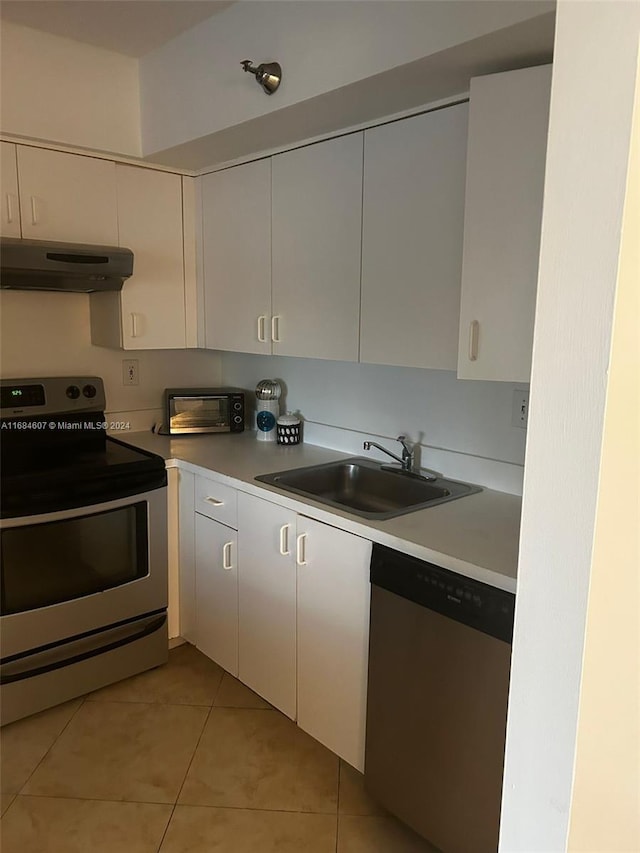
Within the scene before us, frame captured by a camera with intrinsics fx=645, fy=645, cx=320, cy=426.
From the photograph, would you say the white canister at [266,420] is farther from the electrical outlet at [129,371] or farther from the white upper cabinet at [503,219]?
the white upper cabinet at [503,219]

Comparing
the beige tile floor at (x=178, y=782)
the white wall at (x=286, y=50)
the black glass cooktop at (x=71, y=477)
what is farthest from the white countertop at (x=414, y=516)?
the white wall at (x=286, y=50)

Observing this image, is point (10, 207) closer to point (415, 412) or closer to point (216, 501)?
point (216, 501)

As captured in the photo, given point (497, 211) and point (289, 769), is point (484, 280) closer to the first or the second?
point (497, 211)

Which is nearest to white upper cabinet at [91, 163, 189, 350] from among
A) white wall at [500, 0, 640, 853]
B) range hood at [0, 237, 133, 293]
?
range hood at [0, 237, 133, 293]

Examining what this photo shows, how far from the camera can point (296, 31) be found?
1.84 m

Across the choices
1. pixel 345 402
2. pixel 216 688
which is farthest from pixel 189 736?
pixel 345 402

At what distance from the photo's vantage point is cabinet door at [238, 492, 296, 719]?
6.95ft

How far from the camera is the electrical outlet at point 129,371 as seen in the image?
9.77ft

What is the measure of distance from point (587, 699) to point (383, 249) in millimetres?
1454

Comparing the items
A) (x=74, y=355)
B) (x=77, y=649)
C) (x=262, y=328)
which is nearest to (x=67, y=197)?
(x=74, y=355)

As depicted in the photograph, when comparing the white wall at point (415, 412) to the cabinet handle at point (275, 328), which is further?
the cabinet handle at point (275, 328)

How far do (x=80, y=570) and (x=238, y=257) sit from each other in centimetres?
136

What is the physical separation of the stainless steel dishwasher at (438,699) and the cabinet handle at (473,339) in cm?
57

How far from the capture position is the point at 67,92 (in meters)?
2.34
